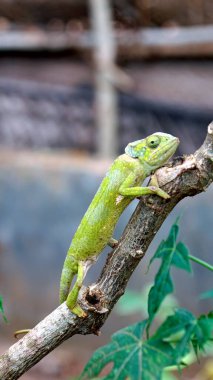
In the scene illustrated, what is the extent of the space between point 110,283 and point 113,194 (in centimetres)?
28

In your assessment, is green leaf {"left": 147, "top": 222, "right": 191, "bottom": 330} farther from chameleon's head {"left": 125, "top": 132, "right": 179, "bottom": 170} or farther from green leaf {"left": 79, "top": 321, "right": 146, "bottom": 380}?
chameleon's head {"left": 125, "top": 132, "right": 179, "bottom": 170}

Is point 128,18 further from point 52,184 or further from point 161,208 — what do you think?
point 161,208

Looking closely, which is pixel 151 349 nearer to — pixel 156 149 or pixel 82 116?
pixel 156 149

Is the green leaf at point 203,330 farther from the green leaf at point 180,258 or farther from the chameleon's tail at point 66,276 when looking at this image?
the chameleon's tail at point 66,276

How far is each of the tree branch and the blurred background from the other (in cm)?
282

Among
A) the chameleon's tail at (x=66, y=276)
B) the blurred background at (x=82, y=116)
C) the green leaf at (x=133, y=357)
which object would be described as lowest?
the green leaf at (x=133, y=357)

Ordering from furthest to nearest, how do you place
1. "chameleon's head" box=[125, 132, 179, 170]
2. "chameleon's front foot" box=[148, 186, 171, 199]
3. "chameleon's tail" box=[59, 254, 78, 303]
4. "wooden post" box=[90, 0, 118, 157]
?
"wooden post" box=[90, 0, 118, 157] → "chameleon's tail" box=[59, 254, 78, 303] → "chameleon's head" box=[125, 132, 179, 170] → "chameleon's front foot" box=[148, 186, 171, 199]

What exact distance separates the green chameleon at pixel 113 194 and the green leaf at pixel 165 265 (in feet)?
0.53

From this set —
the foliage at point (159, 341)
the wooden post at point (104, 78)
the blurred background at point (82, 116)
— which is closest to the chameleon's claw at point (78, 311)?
the foliage at point (159, 341)

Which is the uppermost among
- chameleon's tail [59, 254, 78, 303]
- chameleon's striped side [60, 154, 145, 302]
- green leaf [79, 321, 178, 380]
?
chameleon's striped side [60, 154, 145, 302]

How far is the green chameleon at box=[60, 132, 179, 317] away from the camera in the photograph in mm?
1456

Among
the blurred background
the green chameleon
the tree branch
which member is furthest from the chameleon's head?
the blurred background

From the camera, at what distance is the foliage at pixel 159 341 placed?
1.25m

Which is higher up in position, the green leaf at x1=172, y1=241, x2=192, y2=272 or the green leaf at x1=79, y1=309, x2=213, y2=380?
the green leaf at x1=172, y1=241, x2=192, y2=272
